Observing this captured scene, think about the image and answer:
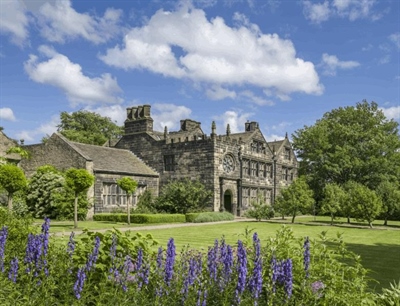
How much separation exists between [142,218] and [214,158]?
10.4 meters

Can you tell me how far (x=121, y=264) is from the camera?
5578mm

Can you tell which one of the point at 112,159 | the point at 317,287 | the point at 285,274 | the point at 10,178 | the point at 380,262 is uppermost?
the point at 112,159

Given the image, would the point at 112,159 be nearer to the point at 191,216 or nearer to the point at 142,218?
the point at 142,218

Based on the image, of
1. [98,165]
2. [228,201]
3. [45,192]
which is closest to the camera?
[45,192]

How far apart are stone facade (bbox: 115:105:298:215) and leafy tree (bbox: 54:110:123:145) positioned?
60.7 feet

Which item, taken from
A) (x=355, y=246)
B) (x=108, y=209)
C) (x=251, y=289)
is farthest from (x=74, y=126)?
(x=251, y=289)

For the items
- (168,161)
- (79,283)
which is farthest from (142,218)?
(79,283)

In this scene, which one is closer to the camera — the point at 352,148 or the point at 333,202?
the point at 333,202

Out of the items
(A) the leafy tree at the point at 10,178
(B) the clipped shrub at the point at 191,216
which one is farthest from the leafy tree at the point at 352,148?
(A) the leafy tree at the point at 10,178

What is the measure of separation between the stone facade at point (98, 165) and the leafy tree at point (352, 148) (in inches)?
848

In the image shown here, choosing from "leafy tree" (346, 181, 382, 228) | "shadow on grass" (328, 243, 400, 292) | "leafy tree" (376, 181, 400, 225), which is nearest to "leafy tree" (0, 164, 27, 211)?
"shadow on grass" (328, 243, 400, 292)

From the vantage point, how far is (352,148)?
47.0m

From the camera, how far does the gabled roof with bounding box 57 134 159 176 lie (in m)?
34.0

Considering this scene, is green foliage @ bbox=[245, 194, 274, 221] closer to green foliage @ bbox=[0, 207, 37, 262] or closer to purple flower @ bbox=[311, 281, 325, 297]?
green foliage @ bbox=[0, 207, 37, 262]
